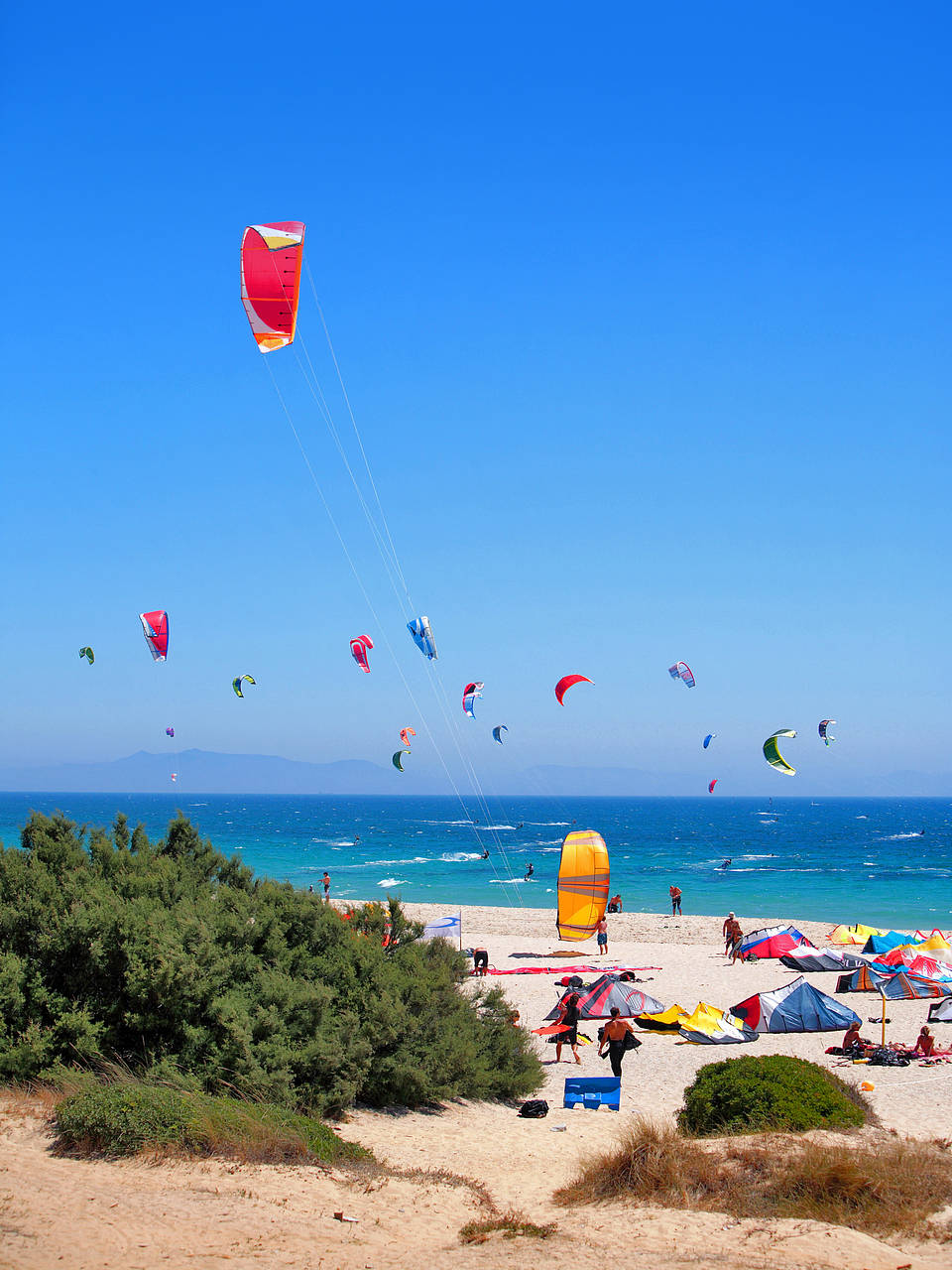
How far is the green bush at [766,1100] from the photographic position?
768 cm

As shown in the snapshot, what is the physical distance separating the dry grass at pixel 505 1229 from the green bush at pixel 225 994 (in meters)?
2.57

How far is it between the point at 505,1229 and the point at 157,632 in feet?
63.4

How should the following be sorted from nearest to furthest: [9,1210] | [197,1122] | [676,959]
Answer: [9,1210] → [197,1122] → [676,959]

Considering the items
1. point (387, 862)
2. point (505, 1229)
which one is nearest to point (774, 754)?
point (505, 1229)

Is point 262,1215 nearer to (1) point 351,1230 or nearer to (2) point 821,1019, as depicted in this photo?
(1) point 351,1230

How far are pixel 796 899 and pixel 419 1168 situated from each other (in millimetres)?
36289

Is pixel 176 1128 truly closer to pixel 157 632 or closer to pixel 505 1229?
pixel 505 1229

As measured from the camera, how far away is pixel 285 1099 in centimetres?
796

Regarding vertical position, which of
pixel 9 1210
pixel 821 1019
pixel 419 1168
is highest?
pixel 9 1210

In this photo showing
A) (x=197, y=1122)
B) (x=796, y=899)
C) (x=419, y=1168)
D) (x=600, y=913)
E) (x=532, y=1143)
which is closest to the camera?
(x=197, y=1122)

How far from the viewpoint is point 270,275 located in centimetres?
1112

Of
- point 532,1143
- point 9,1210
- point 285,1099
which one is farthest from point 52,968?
point 532,1143

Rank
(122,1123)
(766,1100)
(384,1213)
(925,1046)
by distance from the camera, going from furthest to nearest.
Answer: (925,1046) → (766,1100) → (122,1123) → (384,1213)

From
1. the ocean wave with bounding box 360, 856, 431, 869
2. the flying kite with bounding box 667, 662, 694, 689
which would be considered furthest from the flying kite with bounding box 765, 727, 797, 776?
the ocean wave with bounding box 360, 856, 431, 869
